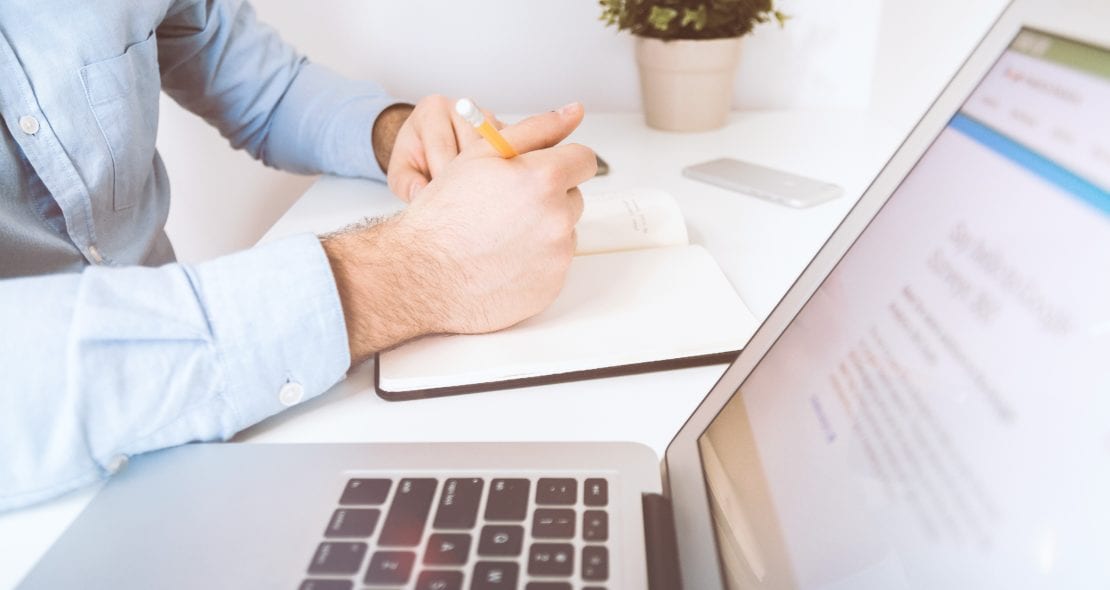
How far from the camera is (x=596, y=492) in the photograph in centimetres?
33

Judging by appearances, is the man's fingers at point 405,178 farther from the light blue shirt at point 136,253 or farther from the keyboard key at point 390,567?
the keyboard key at point 390,567

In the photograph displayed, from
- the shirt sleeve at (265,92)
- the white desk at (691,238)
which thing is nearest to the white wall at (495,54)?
the white desk at (691,238)

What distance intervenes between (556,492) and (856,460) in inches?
5.2

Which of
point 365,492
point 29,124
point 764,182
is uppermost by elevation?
point 29,124

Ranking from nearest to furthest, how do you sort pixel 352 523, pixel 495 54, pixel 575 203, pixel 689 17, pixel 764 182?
pixel 352 523
pixel 575 203
pixel 764 182
pixel 689 17
pixel 495 54

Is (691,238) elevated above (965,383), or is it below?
below

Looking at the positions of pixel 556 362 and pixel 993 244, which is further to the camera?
pixel 556 362

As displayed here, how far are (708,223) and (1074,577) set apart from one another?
528 millimetres

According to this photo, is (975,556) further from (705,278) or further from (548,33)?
(548,33)

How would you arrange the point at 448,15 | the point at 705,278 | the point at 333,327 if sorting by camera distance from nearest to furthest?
1. the point at 333,327
2. the point at 705,278
3. the point at 448,15

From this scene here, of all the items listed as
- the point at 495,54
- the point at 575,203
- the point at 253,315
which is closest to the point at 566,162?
the point at 575,203

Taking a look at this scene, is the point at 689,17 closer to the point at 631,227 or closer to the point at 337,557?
the point at 631,227

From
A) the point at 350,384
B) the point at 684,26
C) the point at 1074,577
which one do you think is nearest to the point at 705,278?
the point at 350,384

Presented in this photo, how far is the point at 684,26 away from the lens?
2.98ft
